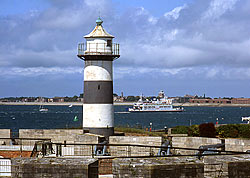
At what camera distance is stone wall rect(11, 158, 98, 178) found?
30.8 feet

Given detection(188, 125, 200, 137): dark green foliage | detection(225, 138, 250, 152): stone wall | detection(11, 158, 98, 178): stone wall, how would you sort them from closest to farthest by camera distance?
detection(11, 158, 98, 178): stone wall → detection(225, 138, 250, 152): stone wall → detection(188, 125, 200, 137): dark green foliage

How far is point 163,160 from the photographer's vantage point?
9.54m

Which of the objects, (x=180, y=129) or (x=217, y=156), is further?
(x=180, y=129)

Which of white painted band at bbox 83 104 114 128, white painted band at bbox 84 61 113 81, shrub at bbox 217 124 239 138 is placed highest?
white painted band at bbox 84 61 113 81

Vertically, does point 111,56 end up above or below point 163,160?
above

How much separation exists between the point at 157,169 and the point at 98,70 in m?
17.7

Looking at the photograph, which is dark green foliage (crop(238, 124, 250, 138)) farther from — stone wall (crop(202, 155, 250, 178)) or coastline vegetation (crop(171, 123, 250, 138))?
stone wall (crop(202, 155, 250, 178))

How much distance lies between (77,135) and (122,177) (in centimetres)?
1553

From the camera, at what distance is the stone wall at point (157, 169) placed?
30.0 feet

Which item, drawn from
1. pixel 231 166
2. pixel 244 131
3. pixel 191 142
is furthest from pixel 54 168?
pixel 244 131

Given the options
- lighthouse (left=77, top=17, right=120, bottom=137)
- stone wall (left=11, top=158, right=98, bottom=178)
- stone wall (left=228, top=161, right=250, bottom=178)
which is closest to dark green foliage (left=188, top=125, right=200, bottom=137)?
lighthouse (left=77, top=17, right=120, bottom=137)

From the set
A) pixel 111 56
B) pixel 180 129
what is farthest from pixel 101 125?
pixel 180 129

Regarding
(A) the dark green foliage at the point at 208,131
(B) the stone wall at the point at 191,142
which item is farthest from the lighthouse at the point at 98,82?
(A) the dark green foliage at the point at 208,131

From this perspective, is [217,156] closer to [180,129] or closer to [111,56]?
[111,56]
